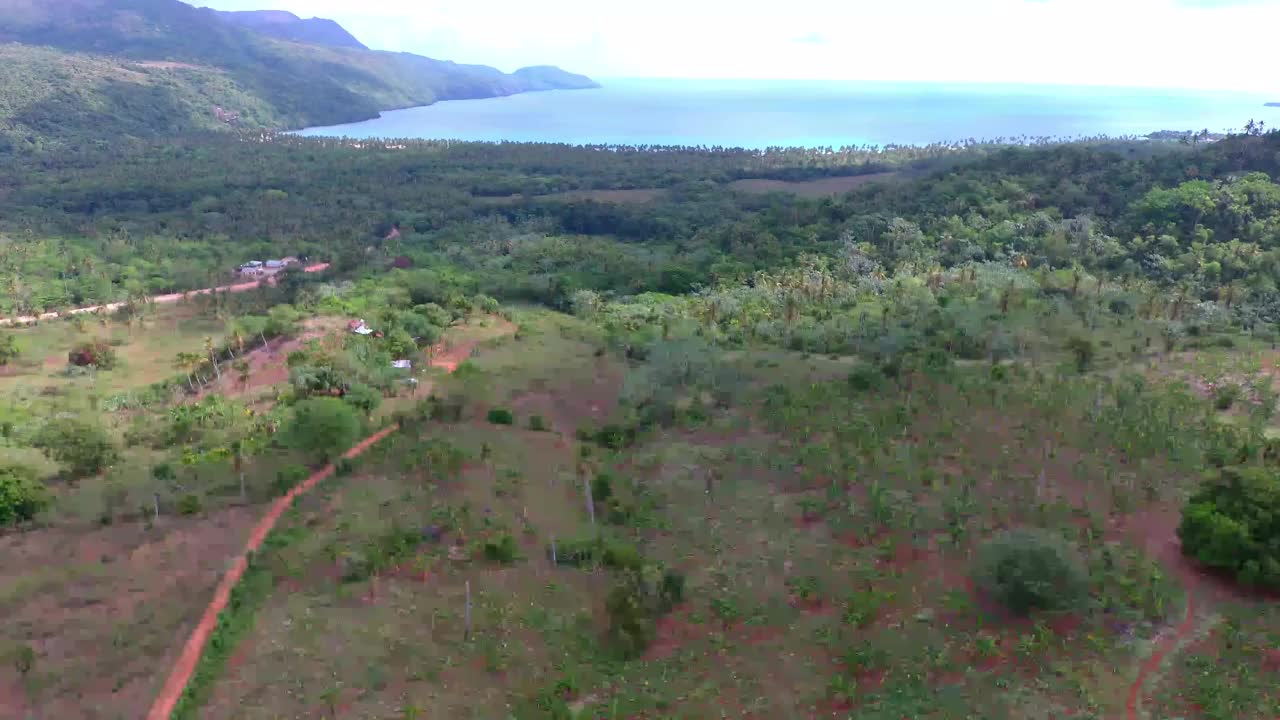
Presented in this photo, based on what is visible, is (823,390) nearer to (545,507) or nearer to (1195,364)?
(545,507)

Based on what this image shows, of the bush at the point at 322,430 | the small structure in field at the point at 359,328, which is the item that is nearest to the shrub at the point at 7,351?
the small structure in field at the point at 359,328

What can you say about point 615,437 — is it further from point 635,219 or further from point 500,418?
point 635,219

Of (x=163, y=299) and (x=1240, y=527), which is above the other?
(x=1240, y=527)

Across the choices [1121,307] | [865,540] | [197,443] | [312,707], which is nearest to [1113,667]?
[865,540]

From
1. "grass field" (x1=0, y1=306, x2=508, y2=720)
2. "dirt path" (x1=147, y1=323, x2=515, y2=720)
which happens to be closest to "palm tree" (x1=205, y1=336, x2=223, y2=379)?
Result: "grass field" (x1=0, y1=306, x2=508, y2=720)

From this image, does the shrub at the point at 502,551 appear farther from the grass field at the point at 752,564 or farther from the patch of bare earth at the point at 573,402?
the patch of bare earth at the point at 573,402

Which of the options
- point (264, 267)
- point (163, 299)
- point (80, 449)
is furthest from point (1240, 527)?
point (264, 267)

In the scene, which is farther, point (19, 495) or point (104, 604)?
point (19, 495)

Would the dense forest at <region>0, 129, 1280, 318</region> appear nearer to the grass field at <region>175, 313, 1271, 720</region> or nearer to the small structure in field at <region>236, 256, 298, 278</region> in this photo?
the small structure in field at <region>236, 256, 298, 278</region>
